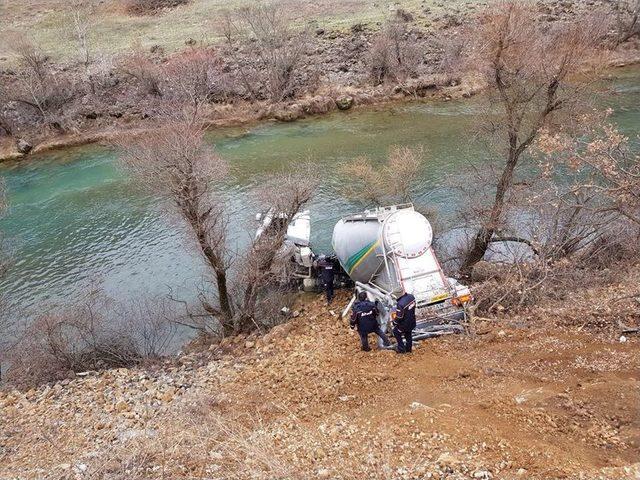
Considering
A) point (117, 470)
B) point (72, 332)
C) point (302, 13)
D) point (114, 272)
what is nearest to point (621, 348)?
point (117, 470)

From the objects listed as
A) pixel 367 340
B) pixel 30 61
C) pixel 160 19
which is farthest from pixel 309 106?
pixel 367 340

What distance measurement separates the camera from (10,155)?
3753cm

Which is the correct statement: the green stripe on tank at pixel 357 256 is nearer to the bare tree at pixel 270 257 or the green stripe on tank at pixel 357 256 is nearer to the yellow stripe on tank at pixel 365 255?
the yellow stripe on tank at pixel 365 255

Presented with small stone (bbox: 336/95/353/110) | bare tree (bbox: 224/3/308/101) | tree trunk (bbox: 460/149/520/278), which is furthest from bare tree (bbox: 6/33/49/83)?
tree trunk (bbox: 460/149/520/278)

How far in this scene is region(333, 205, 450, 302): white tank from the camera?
13.4 m

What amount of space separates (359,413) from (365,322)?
9.07 feet

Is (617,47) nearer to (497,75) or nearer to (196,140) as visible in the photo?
(497,75)

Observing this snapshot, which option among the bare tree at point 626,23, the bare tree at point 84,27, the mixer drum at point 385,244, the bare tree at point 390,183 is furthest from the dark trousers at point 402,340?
→ the bare tree at point 626,23

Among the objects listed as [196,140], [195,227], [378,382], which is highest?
[196,140]

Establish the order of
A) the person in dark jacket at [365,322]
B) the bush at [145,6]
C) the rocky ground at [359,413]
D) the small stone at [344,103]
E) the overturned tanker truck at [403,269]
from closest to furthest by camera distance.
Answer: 1. the rocky ground at [359,413]
2. the person in dark jacket at [365,322]
3. the overturned tanker truck at [403,269]
4. the small stone at [344,103]
5. the bush at [145,6]

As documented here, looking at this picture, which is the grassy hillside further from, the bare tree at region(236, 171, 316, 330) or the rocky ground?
the rocky ground

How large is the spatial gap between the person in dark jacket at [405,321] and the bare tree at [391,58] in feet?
112

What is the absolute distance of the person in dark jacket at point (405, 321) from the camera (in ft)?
37.7

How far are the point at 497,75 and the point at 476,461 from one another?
1210cm
